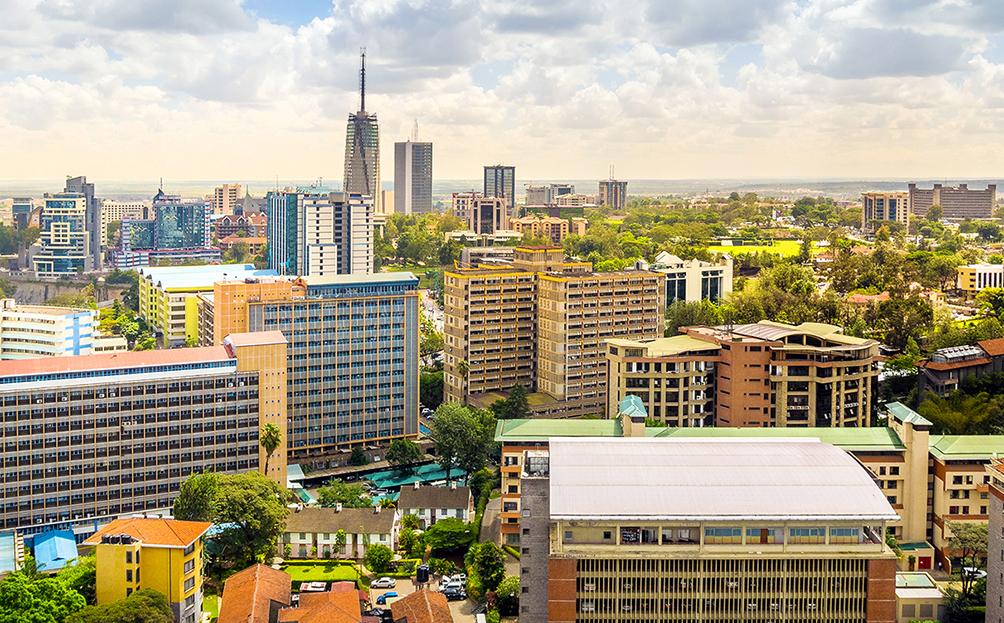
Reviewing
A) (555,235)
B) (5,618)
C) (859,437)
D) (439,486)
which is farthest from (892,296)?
(555,235)

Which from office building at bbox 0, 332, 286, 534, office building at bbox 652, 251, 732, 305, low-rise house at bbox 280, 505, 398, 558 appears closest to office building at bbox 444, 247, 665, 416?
office building at bbox 0, 332, 286, 534

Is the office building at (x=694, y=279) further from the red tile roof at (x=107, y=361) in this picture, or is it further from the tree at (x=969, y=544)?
the tree at (x=969, y=544)

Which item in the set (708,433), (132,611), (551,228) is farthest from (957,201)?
(132,611)

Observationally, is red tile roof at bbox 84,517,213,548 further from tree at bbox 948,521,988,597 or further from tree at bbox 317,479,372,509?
tree at bbox 948,521,988,597

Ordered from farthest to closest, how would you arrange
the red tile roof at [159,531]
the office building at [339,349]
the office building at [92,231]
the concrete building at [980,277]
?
1. the office building at [92,231]
2. the concrete building at [980,277]
3. the office building at [339,349]
4. the red tile roof at [159,531]

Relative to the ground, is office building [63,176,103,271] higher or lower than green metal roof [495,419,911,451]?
higher

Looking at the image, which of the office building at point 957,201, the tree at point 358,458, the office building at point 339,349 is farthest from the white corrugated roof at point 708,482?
the office building at point 957,201

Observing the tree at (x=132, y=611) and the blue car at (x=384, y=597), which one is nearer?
the tree at (x=132, y=611)
